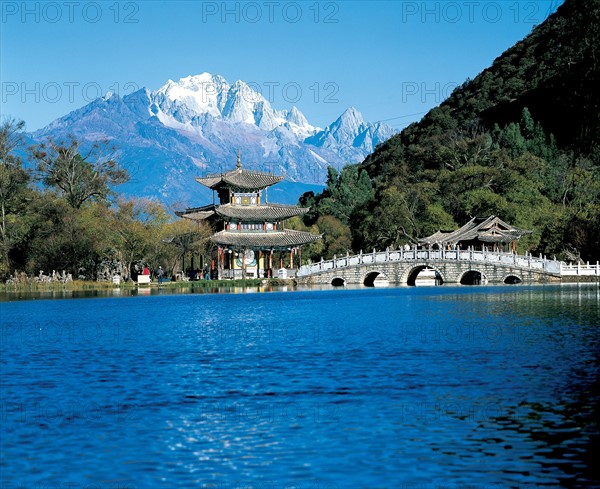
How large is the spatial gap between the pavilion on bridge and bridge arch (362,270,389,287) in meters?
5.33

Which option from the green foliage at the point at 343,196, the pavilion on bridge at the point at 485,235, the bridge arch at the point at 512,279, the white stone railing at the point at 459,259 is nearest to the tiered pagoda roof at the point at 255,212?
the white stone railing at the point at 459,259

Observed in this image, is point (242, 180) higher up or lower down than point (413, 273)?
higher up

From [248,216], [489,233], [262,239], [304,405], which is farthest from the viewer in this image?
[248,216]

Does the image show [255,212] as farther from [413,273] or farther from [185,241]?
[413,273]

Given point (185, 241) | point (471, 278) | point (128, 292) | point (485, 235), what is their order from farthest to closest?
point (471, 278) → point (485, 235) → point (185, 241) → point (128, 292)

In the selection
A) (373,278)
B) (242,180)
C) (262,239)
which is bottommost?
(373,278)

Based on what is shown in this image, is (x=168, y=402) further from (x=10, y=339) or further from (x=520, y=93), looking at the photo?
(x=520, y=93)

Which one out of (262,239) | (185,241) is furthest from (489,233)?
(185,241)

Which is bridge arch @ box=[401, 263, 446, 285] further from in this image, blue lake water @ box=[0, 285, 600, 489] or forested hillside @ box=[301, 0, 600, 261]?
blue lake water @ box=[0, 285, 600, 489]

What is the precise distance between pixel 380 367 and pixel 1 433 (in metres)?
11.0

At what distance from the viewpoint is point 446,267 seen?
76.2 metres

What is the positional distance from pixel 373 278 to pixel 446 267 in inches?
504

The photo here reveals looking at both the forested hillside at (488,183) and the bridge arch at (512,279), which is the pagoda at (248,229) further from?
the bridge arch at (512,279)

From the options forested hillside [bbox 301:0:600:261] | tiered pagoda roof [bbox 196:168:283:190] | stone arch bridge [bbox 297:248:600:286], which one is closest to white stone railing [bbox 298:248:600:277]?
stone arch bridge [bbox 297:248:600:286]
